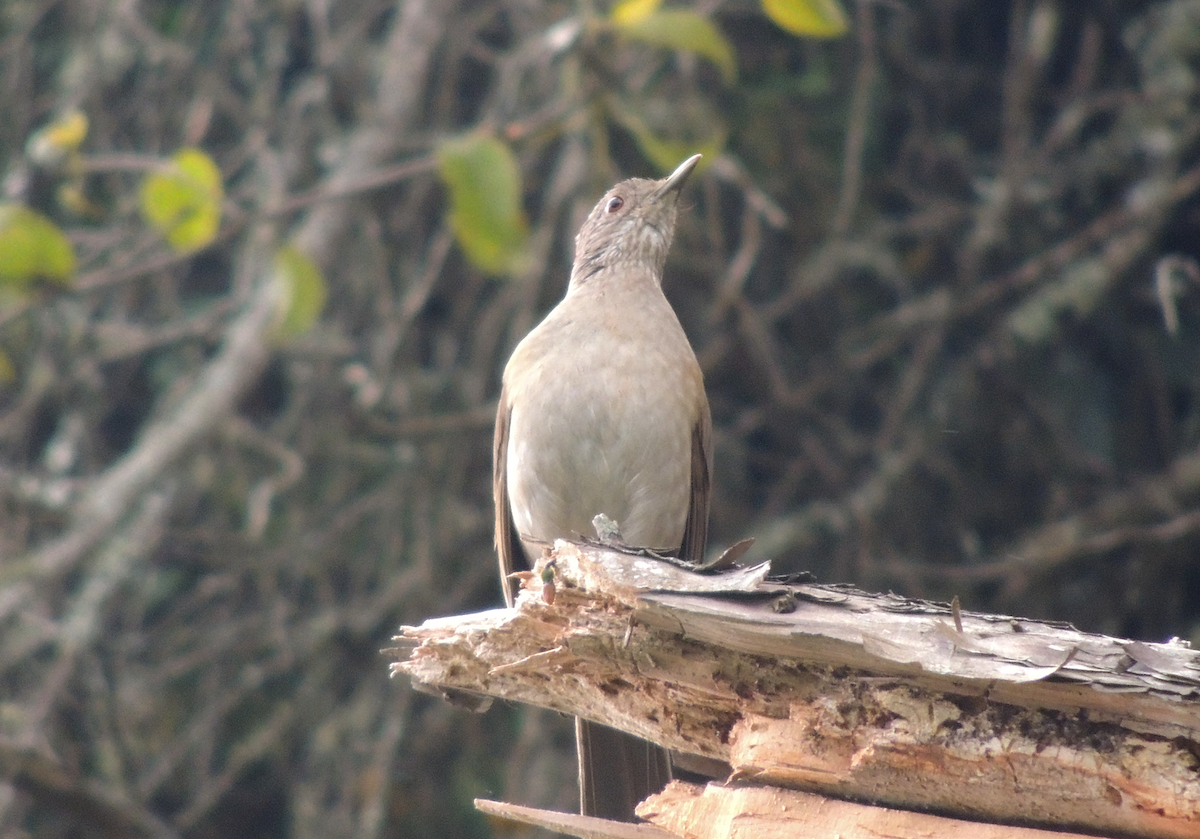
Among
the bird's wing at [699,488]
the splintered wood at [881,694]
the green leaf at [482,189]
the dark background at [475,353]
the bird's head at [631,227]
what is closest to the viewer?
the splintered wood at [881,694]

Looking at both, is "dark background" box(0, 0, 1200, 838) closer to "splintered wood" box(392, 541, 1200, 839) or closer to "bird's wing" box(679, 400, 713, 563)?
"bird's wing" box(679, 400, 713, 563)

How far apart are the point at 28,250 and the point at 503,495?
5.51ft

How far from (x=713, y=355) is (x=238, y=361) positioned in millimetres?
1870

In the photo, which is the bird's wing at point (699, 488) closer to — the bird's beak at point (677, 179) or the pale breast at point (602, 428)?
the pale breast at point (602, 428)

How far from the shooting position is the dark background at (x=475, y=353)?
5.05 m

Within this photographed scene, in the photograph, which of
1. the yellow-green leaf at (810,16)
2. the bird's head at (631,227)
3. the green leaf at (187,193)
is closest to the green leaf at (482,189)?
the bird's head at (631,227)

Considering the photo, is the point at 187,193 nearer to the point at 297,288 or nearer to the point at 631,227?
the point at 297,288

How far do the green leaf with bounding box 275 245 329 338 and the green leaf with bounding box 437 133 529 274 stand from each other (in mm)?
518

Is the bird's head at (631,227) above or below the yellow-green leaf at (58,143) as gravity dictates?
below

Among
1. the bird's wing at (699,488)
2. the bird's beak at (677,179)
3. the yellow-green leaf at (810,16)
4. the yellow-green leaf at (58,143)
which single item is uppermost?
the yellow-green leaf at (58,143)

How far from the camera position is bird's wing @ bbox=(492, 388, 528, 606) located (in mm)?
4352

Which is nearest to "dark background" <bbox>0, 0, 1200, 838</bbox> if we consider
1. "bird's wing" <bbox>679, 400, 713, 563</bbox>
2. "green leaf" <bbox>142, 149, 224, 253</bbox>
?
"green leaf" <bbox>142, 149, 224, 253</bbox>

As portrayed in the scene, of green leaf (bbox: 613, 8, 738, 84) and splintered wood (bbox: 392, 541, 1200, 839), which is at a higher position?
green leaf (bbox: 613, 8, 738, 84)

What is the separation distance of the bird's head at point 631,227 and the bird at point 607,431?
20cm
